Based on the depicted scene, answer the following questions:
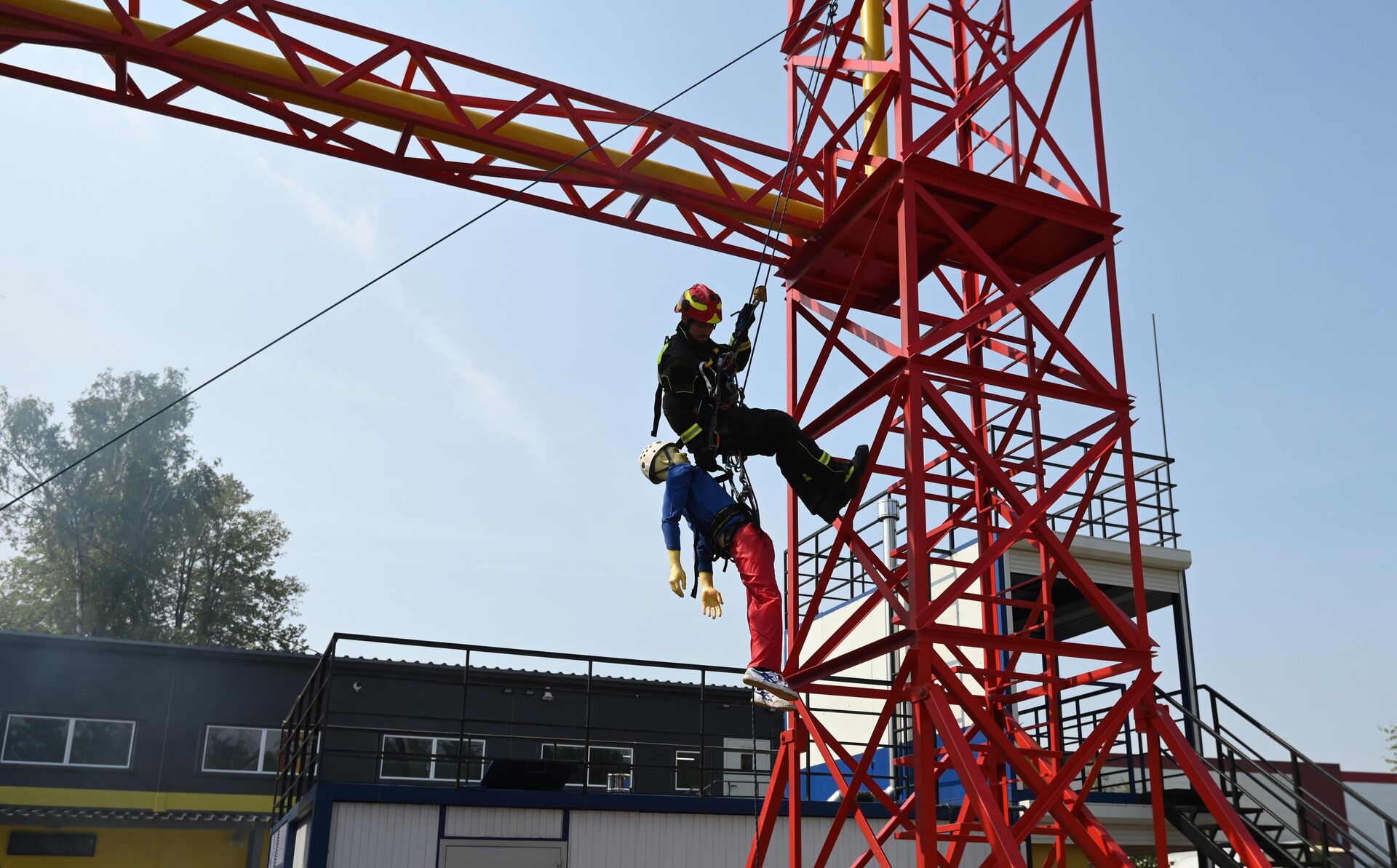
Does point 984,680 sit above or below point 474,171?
below

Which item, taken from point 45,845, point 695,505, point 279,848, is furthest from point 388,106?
point 45,845

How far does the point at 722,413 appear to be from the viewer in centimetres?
938

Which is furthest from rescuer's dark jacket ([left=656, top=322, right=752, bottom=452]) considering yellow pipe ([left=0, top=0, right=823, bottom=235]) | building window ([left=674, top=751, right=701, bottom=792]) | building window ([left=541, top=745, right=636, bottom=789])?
building window ([left=674, top=751, right=701, bottom=792])

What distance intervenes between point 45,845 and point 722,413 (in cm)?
2388

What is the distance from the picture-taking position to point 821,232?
1122 cm

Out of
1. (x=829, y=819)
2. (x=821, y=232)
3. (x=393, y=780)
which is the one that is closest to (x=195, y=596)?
(x=393, y=780)

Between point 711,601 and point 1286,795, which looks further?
point 1286,795

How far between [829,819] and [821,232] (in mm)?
7011

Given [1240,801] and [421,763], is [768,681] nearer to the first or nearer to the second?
[1240,801]

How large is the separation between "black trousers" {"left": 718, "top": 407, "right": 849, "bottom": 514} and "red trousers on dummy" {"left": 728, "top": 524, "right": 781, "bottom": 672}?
71 cm

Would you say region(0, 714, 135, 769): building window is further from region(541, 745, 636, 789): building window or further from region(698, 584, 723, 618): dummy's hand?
region(698, 584, 723, 618): dummy's hand

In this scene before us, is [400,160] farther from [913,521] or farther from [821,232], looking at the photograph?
[913,521]

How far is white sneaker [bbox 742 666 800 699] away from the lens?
8766mm

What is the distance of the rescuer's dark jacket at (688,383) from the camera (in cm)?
923
